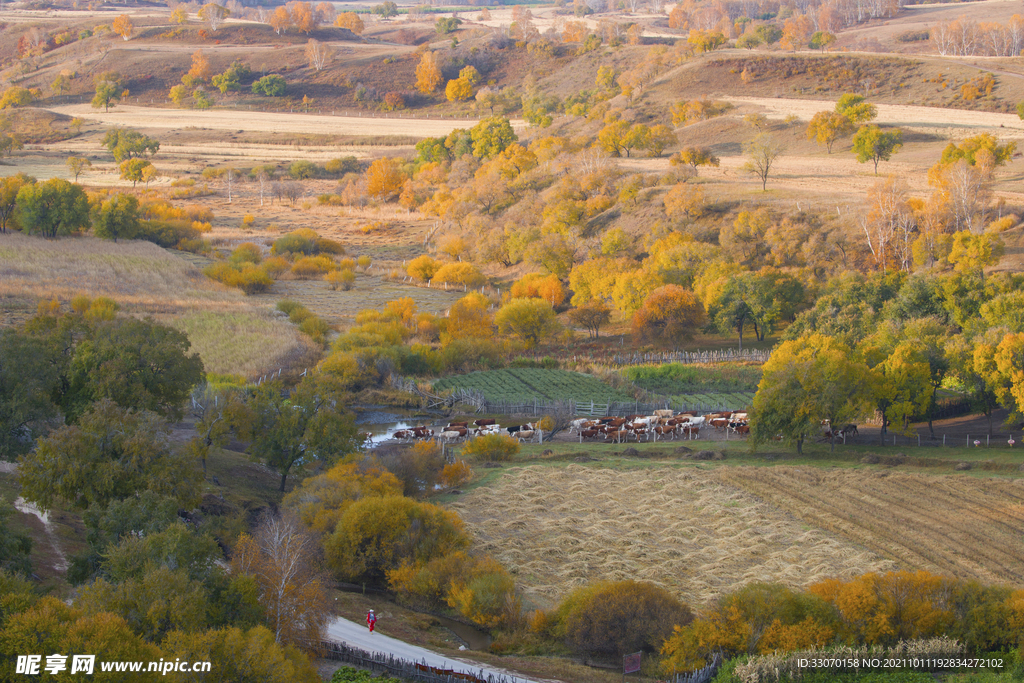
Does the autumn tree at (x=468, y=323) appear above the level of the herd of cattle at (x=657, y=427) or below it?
above

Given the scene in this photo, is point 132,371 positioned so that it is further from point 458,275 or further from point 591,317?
point 458,275

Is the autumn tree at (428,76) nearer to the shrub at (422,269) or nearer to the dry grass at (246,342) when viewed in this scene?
the shrub at (422,269)

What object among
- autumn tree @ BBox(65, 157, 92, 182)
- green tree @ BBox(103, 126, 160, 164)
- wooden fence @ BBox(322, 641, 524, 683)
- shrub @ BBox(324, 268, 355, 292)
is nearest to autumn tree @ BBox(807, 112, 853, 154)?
shrub @ BBox(324, 268, 355, 292)

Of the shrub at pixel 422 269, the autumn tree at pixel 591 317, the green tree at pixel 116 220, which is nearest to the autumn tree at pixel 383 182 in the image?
the shrub at pixel 422 269

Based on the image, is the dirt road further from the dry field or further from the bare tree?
the bare tree

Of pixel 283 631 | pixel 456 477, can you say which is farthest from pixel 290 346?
pixel 283 631

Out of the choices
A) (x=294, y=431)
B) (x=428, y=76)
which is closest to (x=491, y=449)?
(x=294, y=431)
